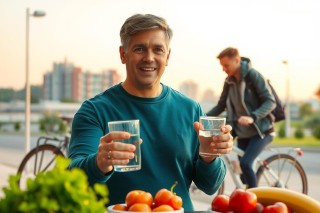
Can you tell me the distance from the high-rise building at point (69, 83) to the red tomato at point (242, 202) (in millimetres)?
129256

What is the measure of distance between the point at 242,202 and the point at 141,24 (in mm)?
975

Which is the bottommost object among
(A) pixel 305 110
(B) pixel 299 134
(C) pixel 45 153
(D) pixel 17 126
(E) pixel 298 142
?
(D) pixel 17 126

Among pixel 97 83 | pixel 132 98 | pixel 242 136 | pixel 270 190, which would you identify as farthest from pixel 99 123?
pixel 97 83

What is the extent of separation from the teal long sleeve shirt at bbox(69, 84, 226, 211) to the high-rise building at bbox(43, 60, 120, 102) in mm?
128444

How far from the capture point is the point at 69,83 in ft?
456

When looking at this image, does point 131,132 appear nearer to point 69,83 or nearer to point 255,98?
point 255,98

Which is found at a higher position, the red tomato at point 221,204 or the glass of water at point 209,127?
the glass of water at point 209,127

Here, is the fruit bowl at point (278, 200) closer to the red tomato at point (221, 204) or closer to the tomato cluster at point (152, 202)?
the red tomato at point (221, 204)

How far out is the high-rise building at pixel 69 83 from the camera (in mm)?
135875

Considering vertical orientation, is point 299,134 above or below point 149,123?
below

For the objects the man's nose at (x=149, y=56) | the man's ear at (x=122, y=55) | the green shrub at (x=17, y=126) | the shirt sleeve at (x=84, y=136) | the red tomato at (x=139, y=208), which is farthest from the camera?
the green shrub at (x=17, y=126)

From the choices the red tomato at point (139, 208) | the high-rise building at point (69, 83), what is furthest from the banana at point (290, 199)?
the high-rise building at point (69, 83)

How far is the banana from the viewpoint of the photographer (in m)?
2.27

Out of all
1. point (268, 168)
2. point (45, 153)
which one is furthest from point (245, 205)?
point (45, 153)
